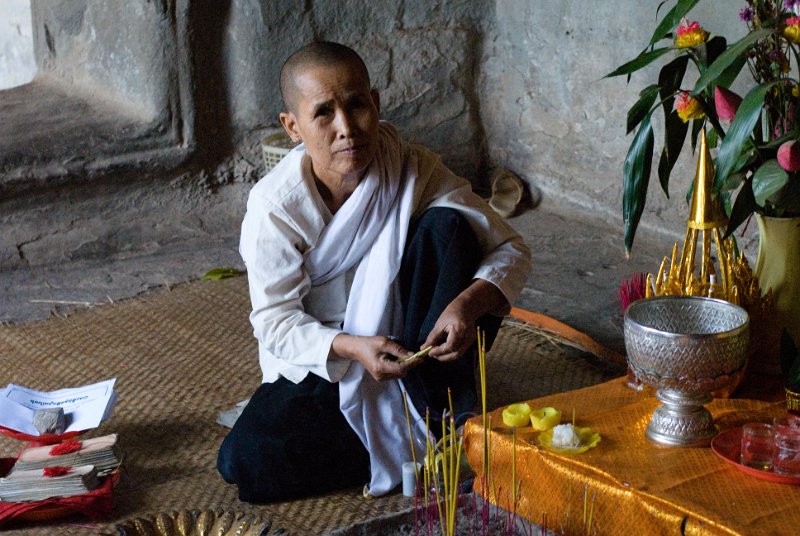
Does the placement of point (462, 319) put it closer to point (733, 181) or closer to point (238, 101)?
point (733, 181)

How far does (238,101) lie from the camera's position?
3.88 metres

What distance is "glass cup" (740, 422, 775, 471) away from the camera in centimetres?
151


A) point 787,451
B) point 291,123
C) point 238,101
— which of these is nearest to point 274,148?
point 238,101

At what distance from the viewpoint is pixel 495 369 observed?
2701 millimetres

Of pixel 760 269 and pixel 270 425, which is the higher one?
pixel 760 269

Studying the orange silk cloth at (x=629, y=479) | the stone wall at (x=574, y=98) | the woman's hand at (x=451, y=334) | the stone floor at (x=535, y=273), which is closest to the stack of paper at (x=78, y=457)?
the woman's hand at (x=451, y=334)

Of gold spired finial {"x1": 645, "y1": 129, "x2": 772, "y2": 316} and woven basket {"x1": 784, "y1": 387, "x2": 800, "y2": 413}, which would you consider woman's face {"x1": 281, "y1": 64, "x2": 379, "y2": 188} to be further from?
woven basket {"x1": 784, "y1": 387, "x2": 800, "y2": 413}

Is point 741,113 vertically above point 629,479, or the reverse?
point 741,113

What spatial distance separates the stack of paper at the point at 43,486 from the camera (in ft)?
6.64

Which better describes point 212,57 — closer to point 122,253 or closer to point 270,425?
point 122,253

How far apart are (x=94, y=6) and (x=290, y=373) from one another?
7.70ft

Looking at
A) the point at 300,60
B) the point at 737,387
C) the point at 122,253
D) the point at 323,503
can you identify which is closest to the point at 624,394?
the point at 737,387

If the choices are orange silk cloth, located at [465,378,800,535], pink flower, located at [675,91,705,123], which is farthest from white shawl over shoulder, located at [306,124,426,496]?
pink flower, located at [675,91,705,123]

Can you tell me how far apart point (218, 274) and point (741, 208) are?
204cm
